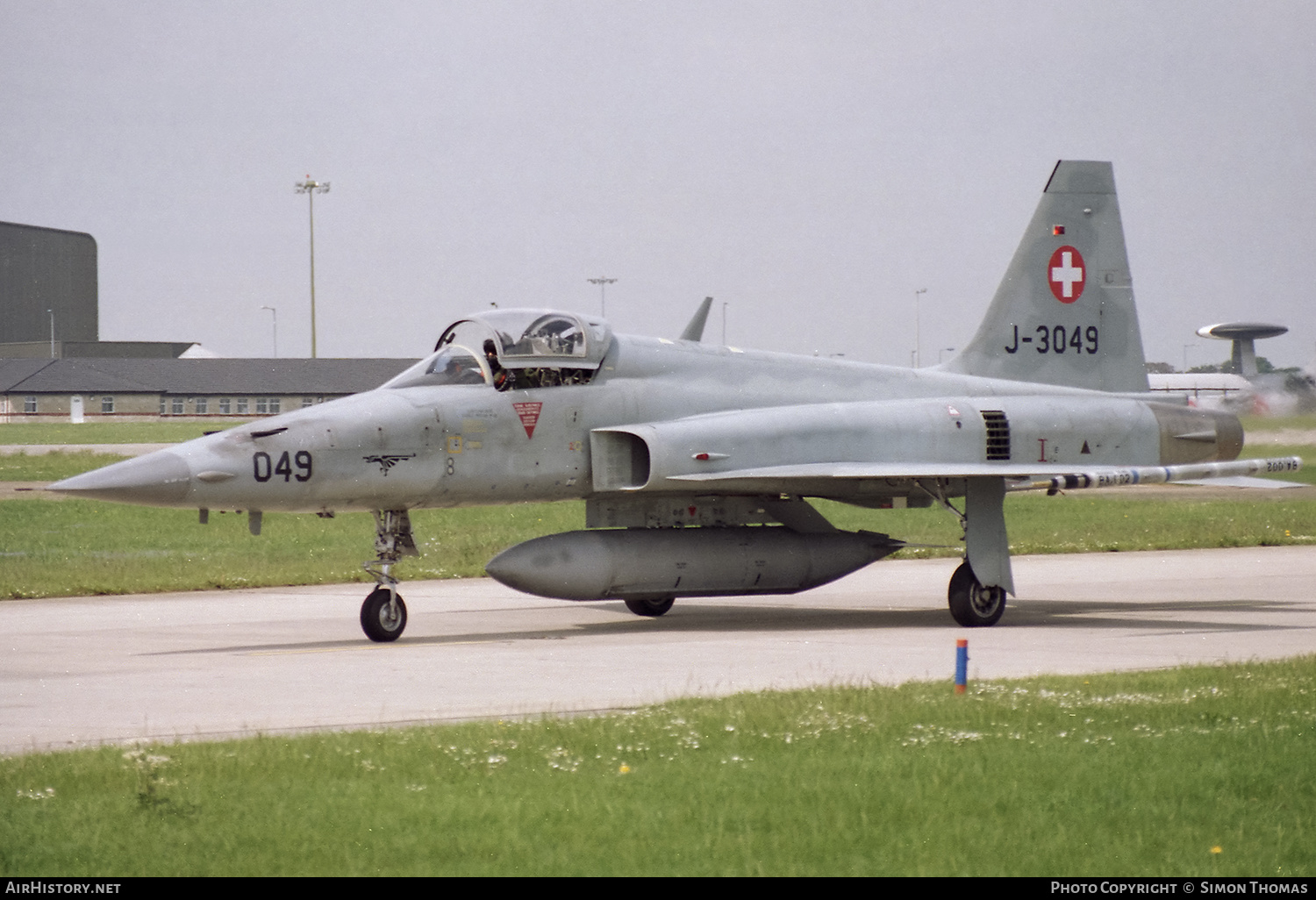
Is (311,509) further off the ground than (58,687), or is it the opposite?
(311,509)

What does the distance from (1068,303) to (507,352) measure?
24.7ft

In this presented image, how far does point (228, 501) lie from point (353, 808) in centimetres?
707

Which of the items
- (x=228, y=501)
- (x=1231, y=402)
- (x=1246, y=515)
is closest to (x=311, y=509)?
(x=228, y=501)

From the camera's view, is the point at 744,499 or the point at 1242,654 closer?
the point at 1242,654

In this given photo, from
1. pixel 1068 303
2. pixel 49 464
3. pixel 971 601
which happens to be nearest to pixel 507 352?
pixel 971 601

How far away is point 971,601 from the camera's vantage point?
16250 mm

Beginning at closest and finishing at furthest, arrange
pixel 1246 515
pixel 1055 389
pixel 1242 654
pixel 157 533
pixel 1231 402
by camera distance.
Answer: pixel 1242 654
pixel 1055 389
pixel 1231 402
pixel 157 533
pixel 1246 515

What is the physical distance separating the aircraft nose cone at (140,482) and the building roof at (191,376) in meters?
107

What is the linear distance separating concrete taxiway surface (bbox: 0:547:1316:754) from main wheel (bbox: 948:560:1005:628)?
0.23 metres

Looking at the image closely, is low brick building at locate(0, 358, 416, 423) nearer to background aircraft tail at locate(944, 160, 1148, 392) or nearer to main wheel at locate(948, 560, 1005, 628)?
background aircraft tail at locate(944, 160, 1148, 392)

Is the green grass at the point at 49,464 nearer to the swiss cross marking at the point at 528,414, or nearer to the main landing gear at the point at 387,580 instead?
the main landing gear at the point at 387,580

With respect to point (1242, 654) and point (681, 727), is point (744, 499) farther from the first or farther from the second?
point (681, 727)

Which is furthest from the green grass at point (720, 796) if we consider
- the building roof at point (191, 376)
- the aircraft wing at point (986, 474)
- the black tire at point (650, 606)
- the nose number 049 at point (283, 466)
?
the building roof at point (191, 376)

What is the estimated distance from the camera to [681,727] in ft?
30.6
